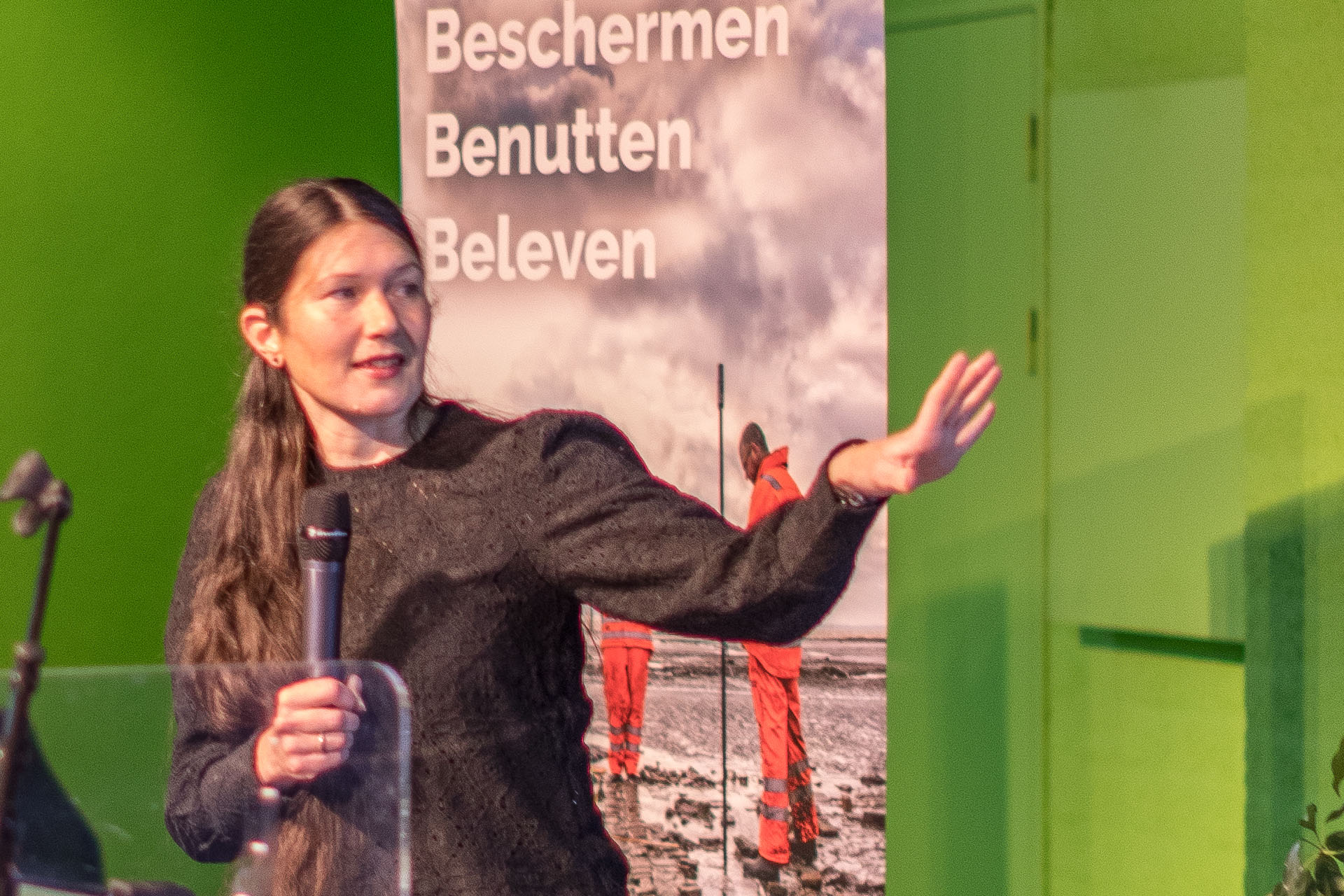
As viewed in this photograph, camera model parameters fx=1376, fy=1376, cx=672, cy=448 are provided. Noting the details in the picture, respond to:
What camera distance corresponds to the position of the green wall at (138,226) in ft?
9.09

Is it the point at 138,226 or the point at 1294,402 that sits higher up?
the point at 138,226

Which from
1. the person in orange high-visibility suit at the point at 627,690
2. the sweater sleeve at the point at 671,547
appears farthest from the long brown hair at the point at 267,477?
the person in orange high-visibility suit at the point at 627,690

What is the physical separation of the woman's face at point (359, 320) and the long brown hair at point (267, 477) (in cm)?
2

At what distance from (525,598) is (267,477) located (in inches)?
13.5

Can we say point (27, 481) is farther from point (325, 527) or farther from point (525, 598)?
point (525, 598)

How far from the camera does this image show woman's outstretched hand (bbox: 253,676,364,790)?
0.91m

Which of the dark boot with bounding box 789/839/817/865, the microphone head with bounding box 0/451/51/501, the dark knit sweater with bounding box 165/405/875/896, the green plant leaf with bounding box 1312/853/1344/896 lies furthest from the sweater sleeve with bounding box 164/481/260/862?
the dark boot with bounding box 789/839/817/865

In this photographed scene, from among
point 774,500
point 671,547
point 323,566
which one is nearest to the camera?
point 323,566

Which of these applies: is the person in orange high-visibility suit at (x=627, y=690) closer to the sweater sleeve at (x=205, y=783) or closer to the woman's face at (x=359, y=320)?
the woman's face at (x=359, y=320)

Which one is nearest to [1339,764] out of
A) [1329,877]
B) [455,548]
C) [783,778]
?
[1329,877]

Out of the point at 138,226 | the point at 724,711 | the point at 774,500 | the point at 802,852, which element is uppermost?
the point at 138,226

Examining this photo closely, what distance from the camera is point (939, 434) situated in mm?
1141

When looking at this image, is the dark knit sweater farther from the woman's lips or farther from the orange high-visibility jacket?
the orange high-visibility jacket

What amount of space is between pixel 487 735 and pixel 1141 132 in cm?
205
